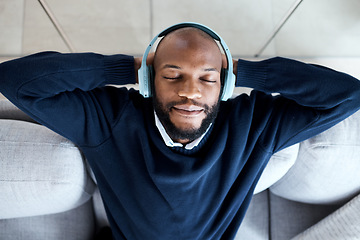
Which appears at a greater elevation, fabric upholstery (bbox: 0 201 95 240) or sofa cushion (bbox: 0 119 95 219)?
sofa cushion (bbox: 0 119 95 219)

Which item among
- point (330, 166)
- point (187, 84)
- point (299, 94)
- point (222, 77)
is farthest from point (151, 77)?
point (330, 166)

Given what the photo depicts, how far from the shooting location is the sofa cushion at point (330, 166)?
1150 mm

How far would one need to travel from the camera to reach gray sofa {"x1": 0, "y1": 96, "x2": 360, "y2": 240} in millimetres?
1107

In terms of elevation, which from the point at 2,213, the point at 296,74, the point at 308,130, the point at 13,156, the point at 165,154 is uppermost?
the point at 296,74

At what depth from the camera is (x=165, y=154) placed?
1067mm

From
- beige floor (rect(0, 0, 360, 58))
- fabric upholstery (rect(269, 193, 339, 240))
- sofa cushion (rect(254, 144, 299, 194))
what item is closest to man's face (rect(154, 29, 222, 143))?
sofa cushion (rect(254, 144, 299, 194))

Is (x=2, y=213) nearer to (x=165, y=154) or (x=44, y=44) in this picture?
(x=165, y=154)

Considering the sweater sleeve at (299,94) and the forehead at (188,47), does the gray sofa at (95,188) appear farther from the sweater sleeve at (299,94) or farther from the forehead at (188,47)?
the forehead at (188,47)

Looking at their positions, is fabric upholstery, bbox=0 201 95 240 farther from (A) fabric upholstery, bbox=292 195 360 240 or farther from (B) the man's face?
(A) fabric upholstery, bbox=292 195 360 240

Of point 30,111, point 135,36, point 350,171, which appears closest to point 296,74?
point 350,171

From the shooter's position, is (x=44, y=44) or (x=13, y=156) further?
(x=44, y=44)

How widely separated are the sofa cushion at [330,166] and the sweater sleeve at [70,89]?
73 centimetres

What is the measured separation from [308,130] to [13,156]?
104 cm

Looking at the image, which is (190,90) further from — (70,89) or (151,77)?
(70,89)
